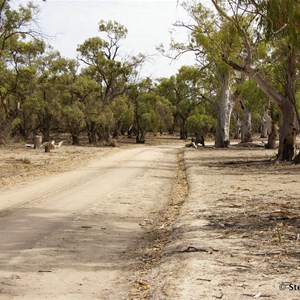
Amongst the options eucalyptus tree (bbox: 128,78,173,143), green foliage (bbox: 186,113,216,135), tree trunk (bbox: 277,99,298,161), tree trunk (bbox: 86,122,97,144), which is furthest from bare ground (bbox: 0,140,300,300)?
green foliage (bbox: 186,113,216,135)

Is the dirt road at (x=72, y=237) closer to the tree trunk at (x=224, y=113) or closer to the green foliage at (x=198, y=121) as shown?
the tree trunk at (x=224, y=113)

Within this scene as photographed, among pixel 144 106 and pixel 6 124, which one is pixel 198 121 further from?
pixel 6 124

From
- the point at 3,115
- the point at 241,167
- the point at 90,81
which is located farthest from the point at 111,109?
the point at 241,167

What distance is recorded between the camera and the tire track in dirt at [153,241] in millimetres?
5735

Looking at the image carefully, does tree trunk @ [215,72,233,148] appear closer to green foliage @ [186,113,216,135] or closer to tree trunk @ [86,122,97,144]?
tree trunk @ [86,122,97,144]

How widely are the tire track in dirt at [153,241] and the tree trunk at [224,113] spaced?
93.1ft

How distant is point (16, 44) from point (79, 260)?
3790 cm

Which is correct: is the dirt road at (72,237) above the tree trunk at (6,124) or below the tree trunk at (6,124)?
below

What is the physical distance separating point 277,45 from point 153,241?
1629cm

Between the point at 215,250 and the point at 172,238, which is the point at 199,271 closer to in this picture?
the point at 215,250

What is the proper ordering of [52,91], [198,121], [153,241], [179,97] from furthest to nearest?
[179,97] < [198,121] < [52,91] < [153,241]

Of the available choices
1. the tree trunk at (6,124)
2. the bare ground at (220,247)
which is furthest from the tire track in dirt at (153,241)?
the tree trunk at (6,124)

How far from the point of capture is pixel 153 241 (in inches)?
328

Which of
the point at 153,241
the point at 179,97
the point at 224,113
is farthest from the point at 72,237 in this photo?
the point at 179,97
